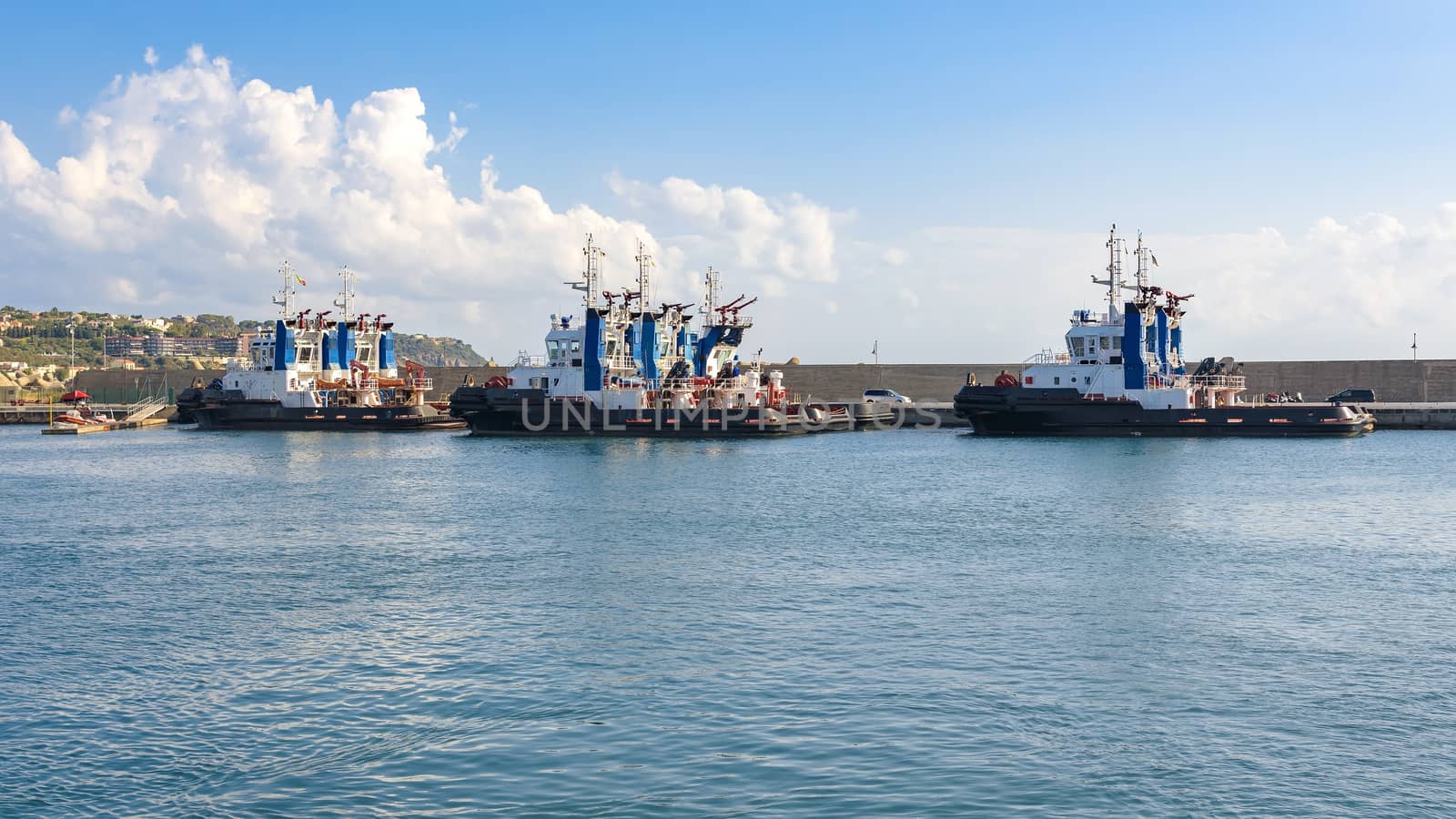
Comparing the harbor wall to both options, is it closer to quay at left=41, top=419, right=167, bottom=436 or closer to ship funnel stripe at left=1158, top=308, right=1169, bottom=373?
quay at left=41, top=419, right=167, bottom=436

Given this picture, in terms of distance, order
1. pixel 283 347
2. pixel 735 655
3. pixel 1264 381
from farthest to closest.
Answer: pixel 1264 381, pixel 283 347, pixel 735 655

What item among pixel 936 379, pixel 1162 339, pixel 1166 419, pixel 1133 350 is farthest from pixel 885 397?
pixel 1166 419

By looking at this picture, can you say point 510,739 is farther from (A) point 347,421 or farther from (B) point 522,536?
(A) point 347,421

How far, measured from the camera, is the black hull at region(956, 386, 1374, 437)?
192 ft

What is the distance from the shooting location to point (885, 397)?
85.2 m

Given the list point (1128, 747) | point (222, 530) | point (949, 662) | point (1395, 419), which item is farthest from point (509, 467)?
point (1395, 419)

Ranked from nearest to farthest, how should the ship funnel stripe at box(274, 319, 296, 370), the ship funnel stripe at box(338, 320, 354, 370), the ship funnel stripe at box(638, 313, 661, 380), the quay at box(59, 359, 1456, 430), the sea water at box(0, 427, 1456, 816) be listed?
the sea water at box(0, 427, 1456, 816) → the ship funnel stripe at box(638, 313, 661, 380) → the quay at box(59, 359, 1456, 430) → the ship funnel stripe at box(274, 319, 296, 370) → the ship funnel stripe at box(338, 320, 354, 370)

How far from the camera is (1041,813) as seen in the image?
11578 millimetres

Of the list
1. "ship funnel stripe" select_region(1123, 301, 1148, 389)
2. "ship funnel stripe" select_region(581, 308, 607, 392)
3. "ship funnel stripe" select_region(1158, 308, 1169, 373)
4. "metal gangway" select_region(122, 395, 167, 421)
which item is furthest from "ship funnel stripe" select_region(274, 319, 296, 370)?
"ship funnel stripe" select_region(1158, 308, 1169, 373)

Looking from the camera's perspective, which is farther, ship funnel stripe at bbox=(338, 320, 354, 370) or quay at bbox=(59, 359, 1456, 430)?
ship funnel stripe at bbox=(338, 320, 354, 370)

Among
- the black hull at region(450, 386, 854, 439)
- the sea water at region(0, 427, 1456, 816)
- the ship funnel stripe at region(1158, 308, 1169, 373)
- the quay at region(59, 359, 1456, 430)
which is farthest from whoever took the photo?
the quay at region(59, 359, 1456, 430)

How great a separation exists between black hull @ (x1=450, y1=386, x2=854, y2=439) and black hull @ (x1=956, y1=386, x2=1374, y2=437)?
47.2ft

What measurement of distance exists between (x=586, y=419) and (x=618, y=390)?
2339mm

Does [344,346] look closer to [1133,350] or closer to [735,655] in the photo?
[1133,350]
